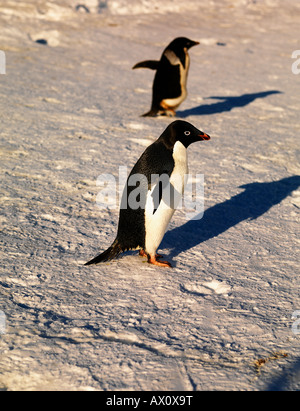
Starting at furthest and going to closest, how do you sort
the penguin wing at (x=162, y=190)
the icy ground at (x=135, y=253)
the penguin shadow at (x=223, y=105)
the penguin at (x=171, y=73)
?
the penguin shadow at (x=223, y=105)
the penguin at (x=171, y=73)
the penguin wing at (x=162, y=190)
the icy ground at (x=135, y=253)

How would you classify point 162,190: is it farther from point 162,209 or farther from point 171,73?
point 171,73

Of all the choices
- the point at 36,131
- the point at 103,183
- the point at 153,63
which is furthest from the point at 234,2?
the point at 103,183

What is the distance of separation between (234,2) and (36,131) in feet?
24.5

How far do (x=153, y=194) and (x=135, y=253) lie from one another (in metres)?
0.46

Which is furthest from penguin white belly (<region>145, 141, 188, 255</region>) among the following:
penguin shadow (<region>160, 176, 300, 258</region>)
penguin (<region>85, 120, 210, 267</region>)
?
penguin shadow (<region>160, 176, 300, 258</region>)

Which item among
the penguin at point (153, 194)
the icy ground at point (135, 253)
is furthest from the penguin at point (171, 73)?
the penguin at point (153, 194)

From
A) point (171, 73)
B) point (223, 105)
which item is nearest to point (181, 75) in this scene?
point (171, 73)

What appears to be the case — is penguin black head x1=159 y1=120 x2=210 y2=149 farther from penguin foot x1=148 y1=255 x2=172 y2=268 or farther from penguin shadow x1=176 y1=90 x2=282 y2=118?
penguin shadow x1=176 y1=90 x2=282 y2=118

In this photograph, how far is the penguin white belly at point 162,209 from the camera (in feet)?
8.40

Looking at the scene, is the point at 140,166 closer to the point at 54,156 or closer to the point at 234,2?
the point at 54,156

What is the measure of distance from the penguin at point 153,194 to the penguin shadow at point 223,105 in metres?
2.81

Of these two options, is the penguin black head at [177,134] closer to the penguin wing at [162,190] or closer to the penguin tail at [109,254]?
the penguin wing at [162,190]

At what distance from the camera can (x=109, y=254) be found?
264 centimetres

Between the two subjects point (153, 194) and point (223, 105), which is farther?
point (223, 105)
